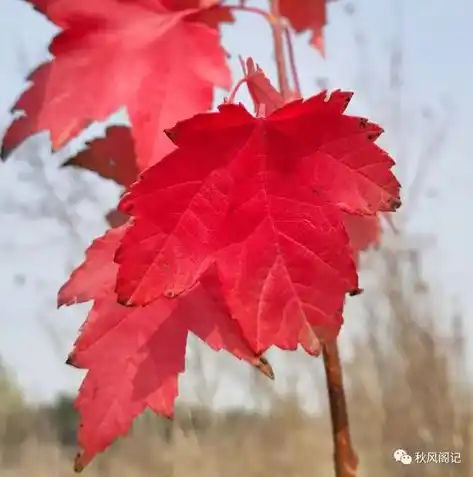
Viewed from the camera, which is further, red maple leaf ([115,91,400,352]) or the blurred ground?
the blurred ground

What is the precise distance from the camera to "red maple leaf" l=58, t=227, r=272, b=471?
247 millimetres

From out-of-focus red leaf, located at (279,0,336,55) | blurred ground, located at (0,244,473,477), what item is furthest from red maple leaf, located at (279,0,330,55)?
blurred ground, located at (0,244,473,477)

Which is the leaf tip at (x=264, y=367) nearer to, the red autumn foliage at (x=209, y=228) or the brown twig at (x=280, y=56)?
the red autumn foliage at (x=209, y=228)

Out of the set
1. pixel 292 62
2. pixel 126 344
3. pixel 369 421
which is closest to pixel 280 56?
pixel 292 62

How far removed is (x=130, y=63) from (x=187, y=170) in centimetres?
10

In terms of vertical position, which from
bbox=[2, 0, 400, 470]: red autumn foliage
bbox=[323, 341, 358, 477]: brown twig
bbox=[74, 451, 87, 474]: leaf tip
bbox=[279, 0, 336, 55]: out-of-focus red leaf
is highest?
bbox=[279, 0, 336, 55]: out-of-focus red leaf

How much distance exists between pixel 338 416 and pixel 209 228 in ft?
0.40

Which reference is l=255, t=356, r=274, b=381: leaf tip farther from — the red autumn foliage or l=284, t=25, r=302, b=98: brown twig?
l=284, t=25, r=302, b=98: brown twig

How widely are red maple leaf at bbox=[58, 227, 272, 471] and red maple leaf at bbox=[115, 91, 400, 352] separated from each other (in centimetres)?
3

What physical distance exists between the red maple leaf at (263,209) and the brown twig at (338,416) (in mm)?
91

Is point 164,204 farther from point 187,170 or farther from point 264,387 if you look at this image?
point 264,387

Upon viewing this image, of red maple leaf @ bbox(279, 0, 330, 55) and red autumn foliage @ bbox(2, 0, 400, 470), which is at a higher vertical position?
red maple leaf @ bbox(279, 0, 330, 55)

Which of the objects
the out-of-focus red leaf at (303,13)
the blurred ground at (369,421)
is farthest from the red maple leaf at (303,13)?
the blurred ground at (369,421)

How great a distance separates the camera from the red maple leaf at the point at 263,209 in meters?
0.21
